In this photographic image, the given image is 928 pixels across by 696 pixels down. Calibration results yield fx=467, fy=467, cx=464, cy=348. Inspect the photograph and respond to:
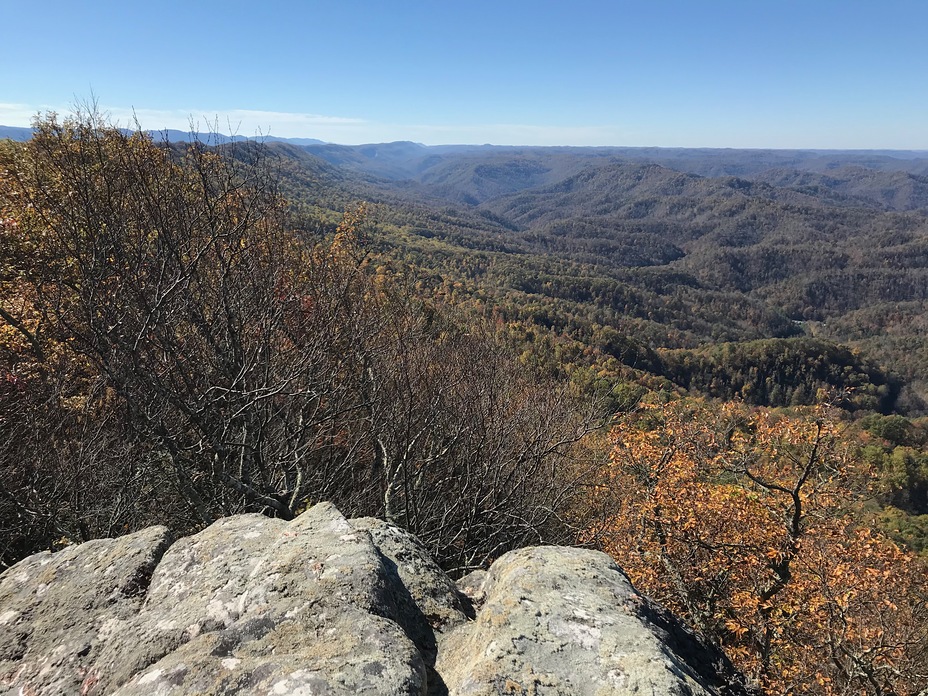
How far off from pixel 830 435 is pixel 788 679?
6686 mm

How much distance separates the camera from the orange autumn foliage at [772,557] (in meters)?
11.9

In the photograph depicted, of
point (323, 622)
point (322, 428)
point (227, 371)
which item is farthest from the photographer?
point (322, 428)

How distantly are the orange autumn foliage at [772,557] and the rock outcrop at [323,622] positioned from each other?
957cm

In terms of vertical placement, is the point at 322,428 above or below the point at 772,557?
above

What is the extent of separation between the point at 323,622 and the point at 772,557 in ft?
46.6

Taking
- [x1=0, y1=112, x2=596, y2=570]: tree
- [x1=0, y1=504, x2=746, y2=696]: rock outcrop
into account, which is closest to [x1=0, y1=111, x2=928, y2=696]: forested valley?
[x1=0, y1=112, x2=596, y2=570]: tree

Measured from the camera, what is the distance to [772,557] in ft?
42.7

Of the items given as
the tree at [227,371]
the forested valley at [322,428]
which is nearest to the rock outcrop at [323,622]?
the forested valley at [322,428]

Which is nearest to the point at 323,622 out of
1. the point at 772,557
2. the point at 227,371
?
the point at 227,371

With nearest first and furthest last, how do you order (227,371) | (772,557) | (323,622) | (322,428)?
(323,622), (227,371), (322,428), (772,557)

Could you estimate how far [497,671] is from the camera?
303cm

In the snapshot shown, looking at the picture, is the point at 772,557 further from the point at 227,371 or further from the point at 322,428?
the point at 227,371

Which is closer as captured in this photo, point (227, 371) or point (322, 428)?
point (227, 371)

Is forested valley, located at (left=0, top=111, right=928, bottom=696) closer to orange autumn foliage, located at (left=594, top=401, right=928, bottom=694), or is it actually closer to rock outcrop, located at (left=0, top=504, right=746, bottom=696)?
orange autumn foliage, located at (left=594, top=401, right=928, bottom=694)
